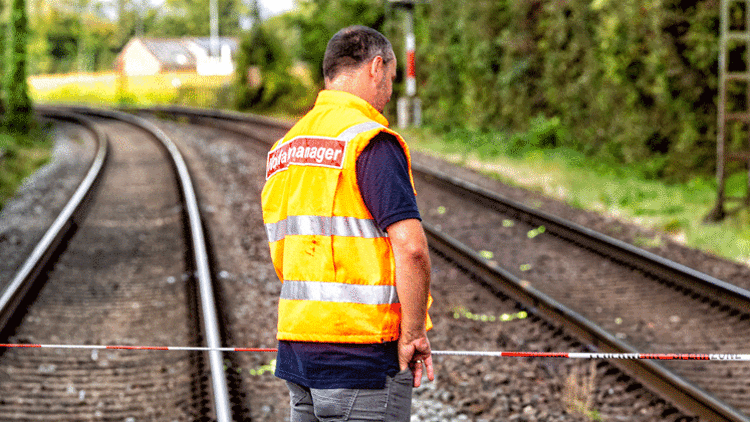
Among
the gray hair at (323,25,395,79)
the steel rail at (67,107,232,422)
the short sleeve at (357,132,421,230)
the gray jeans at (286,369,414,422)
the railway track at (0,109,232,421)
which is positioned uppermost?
the gray hair at (323,25,395,79)

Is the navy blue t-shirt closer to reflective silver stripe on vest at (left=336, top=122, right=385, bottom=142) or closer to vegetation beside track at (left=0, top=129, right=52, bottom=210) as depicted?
reflective silver stripe on vest at (left=336, top=122, right=385, bottom=142)

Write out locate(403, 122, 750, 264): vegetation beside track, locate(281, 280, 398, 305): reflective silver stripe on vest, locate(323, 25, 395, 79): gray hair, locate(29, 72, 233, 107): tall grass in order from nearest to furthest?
locate(281, 280, 398, 305): reflective silver stripe on vest → locate(323, 25, 395, 79): gray hair → locate(403, 122, 750, 264): vegetation beside track → locate(29, 72, 233, 107): tall grass

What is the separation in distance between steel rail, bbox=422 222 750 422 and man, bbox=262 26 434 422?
8.49 feet

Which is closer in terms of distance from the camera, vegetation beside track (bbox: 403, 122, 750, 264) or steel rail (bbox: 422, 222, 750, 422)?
steel rail (bbox: 422, 222, 750, 422)

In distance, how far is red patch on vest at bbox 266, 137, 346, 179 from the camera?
2225mm

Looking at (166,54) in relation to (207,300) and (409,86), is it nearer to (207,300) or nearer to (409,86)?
(409,86)

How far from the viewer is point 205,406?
4.55 m

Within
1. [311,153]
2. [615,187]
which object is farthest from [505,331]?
[615,187]

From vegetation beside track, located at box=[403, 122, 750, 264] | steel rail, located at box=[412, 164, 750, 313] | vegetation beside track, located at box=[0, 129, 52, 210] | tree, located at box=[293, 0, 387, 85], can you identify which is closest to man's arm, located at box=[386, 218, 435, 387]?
steel rail, located at box=[412, 164, 750, 313]

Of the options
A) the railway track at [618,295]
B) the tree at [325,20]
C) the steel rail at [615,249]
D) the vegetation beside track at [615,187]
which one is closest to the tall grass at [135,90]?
the tree at [325,20]

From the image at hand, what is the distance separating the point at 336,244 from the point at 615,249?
6.44 m

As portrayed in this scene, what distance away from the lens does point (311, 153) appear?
229cm

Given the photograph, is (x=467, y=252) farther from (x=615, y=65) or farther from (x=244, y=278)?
(x=615, y=65)

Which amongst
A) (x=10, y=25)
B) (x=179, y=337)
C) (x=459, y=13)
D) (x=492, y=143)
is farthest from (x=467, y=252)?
(x=10, y=25)
